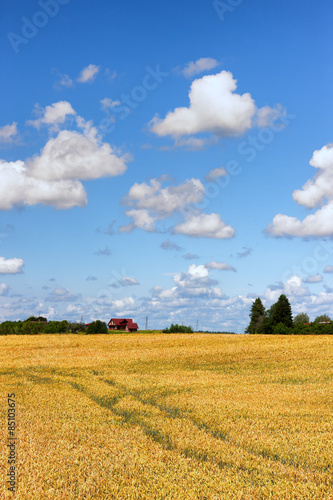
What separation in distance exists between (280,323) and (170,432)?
83.6 m

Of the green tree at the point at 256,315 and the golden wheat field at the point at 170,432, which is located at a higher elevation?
the green tree at the point at 256,315

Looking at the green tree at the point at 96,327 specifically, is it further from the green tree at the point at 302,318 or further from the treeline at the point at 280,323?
the green tree at the point at 302,318

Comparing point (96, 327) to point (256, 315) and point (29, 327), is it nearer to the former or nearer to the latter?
point (29, 327)

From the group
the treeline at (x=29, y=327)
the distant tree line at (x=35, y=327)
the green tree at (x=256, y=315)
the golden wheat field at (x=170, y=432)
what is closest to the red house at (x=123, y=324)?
the green tree at (x=256, y=315)

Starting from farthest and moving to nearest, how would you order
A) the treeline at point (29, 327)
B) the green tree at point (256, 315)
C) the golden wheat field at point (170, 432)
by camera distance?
the green tree at point (256, 315) < the treeline at point (29, 327) < the golden wheat field at point (170, 432)

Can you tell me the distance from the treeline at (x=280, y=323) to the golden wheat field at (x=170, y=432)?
160 ft

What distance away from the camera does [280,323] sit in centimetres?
9281

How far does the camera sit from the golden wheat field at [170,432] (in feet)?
31.3

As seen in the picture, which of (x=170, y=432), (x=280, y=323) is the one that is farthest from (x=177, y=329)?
(x=170, y=432)

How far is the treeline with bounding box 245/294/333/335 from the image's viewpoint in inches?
3049

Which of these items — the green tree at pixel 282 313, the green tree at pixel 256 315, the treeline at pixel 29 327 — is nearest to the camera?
the treeline at pixel 29 327

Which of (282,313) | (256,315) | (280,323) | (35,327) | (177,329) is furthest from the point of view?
(256,315)

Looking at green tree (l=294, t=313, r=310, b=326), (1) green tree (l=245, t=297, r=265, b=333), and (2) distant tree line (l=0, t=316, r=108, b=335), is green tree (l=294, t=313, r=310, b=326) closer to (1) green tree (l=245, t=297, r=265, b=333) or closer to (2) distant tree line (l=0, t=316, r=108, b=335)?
(1) green tree (l=245, t=297, r=265, b=333)

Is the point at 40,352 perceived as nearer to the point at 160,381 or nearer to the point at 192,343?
the point at 192,343
